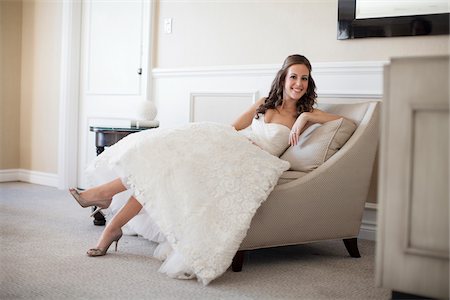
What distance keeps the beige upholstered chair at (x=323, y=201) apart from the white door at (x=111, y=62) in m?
2.01

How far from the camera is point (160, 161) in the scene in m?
2.19

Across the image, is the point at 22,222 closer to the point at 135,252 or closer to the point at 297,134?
the point at 135,252

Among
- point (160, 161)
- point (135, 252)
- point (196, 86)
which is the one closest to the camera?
point (160, 161)

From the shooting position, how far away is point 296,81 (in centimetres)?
277

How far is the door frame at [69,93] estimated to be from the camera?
4.48m

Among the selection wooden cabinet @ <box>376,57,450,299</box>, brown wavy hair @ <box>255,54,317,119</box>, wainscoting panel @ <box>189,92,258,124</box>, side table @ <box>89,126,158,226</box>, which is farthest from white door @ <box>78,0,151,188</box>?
wooden cabinet @ <box>376,57,450,299</box>

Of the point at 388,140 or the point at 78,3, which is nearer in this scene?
the point at 388,140

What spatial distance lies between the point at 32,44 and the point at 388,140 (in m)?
4.28

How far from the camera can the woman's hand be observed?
102 inches

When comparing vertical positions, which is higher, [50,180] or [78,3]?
[78,3]

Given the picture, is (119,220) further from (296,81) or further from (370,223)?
(370,223)

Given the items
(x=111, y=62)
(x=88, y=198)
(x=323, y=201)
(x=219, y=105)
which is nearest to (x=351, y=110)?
(x=323, y=201)

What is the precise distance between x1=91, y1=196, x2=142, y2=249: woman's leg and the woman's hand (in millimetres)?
824

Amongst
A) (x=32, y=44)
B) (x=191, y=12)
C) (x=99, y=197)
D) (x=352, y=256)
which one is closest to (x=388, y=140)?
(x=352, y=256)
